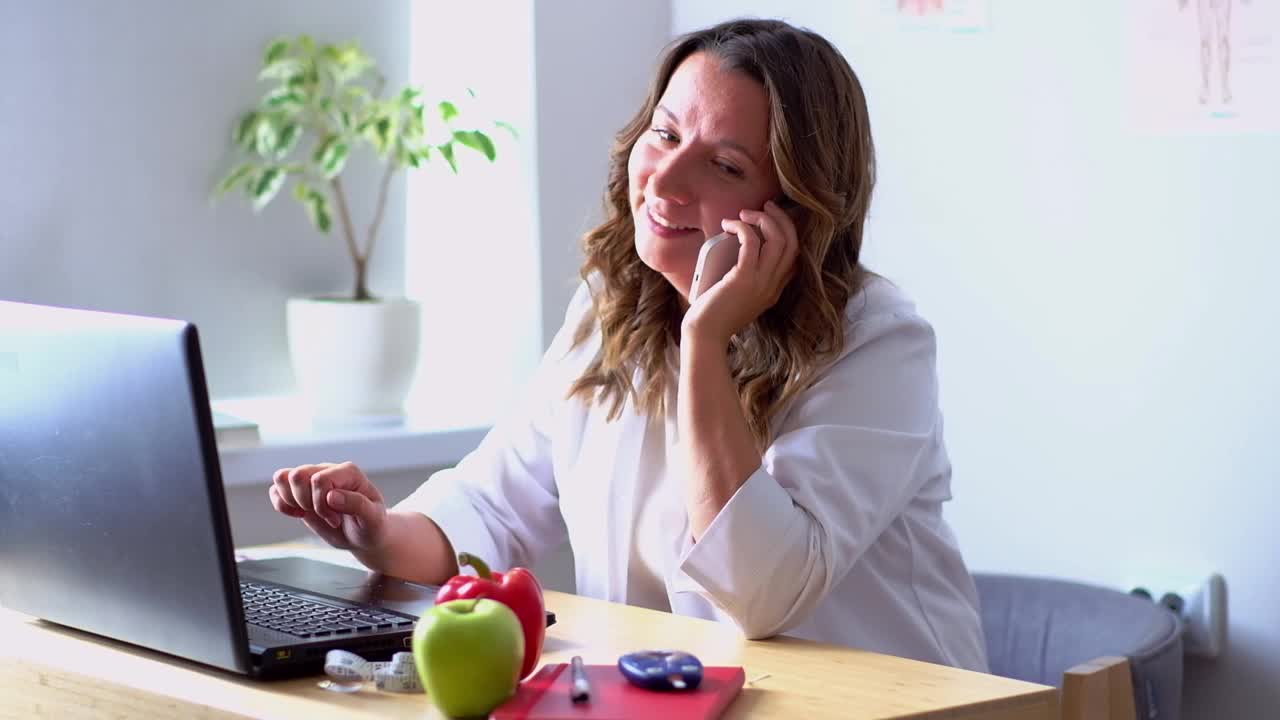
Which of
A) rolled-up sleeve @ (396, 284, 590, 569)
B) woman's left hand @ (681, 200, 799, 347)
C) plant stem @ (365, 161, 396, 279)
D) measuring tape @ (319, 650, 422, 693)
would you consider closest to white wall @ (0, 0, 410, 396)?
Result: plant stem @ (365, 161, 396, 279)

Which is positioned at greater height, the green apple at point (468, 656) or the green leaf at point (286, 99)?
the green leaf at point (286, 99)

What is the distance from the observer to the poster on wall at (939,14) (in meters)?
2.81

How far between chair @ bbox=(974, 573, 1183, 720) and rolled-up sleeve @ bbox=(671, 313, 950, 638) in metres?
0.50

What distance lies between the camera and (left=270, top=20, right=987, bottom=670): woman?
162 cm

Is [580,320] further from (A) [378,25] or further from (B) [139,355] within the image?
(A) [378,25]

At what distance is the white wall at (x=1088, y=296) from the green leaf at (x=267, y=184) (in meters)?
1.18

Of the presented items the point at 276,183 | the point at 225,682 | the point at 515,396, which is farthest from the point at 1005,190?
the point at 225,682

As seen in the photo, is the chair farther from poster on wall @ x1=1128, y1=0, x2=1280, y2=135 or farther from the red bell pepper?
the red bell pepper

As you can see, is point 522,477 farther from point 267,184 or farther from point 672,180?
point 267,184

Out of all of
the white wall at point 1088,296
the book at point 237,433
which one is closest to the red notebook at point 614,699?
the white wall at point 1088,296

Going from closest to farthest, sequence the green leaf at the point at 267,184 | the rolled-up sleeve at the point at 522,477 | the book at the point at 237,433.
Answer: the rolled-up sleeve at the point at 522,477
the book at the point at 237,433
the green leaf at the point at 267,184

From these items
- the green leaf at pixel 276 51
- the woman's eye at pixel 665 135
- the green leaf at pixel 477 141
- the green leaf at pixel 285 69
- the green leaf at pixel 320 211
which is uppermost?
the green leaf at pixel 276 51

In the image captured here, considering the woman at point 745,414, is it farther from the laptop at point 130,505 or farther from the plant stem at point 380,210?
the plant stem at point 380,210

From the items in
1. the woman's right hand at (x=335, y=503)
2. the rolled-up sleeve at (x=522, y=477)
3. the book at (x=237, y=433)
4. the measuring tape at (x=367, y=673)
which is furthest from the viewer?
the book at (x=237, y=433)
